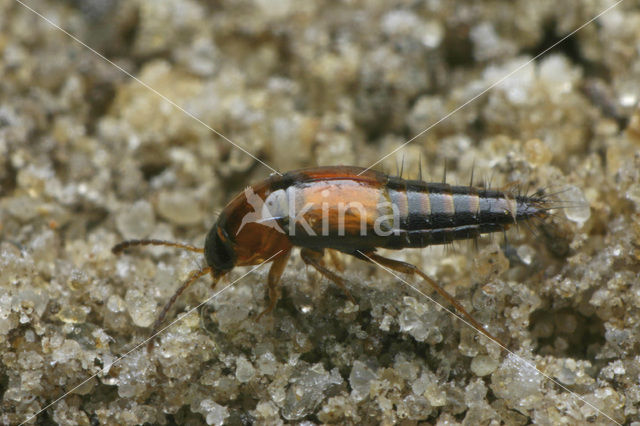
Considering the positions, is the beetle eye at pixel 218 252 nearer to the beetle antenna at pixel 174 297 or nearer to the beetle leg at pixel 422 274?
the beetle antenna at pixel 174 297

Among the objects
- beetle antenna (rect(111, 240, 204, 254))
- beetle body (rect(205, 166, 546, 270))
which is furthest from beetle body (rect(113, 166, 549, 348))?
beetle antenna (rect(111, 240, 204, 254))

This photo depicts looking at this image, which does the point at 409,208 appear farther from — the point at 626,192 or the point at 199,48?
the point at 199,48

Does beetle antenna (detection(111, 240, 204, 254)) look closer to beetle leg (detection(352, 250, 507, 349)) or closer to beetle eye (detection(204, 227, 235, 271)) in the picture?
beetle eye (detection(204, 227, 235, 271))

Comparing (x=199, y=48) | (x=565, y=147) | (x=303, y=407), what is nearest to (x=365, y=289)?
(x=303, y=407)

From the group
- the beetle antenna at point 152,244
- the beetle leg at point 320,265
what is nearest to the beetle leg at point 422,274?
the beetle leg at point 320,265

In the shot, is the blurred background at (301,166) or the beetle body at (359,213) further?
the beetle body at (359,213)
